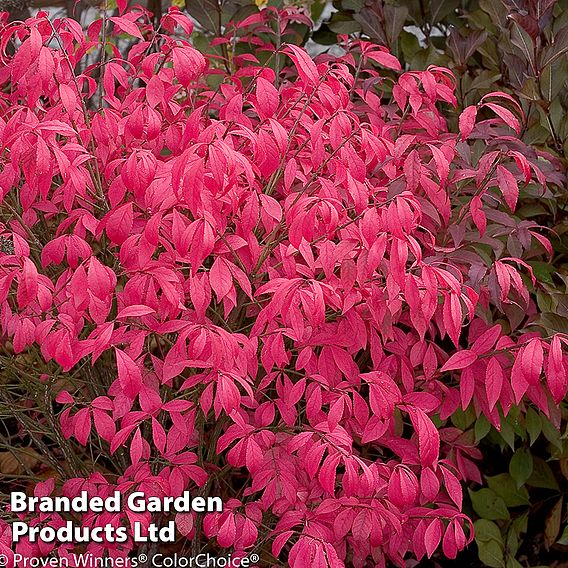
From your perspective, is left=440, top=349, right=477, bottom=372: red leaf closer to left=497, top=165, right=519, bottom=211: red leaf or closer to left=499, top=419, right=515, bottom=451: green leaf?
left=497, top=165, right=519, bottom=211: red leaf

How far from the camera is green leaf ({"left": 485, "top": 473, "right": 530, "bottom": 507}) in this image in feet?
6.96

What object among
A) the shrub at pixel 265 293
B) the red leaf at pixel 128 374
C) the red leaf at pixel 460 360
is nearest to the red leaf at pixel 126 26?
the shrub at pixel 265 293

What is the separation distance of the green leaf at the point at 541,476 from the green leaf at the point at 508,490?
4 cm

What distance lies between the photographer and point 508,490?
2.13m

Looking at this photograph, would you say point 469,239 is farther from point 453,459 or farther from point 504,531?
point 504,531

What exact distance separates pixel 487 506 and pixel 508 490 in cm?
7

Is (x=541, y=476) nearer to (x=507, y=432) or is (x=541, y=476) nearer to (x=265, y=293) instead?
(x=507, y=432)

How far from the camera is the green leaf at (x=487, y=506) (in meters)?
2.11

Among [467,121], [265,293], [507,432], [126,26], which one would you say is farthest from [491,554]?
[126,26]

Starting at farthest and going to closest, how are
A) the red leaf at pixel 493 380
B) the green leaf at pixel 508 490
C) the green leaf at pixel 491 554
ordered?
the green leaf at pixel 508 490 → the green leaf at pixel 491 554 → the red leaf at pixel 493 380

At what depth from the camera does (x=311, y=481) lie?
1623 millimetres

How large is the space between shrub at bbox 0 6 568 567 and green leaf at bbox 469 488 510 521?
301 mm

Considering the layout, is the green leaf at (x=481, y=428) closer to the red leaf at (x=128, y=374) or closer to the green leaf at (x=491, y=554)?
the green leaf at (x=491, y=554)

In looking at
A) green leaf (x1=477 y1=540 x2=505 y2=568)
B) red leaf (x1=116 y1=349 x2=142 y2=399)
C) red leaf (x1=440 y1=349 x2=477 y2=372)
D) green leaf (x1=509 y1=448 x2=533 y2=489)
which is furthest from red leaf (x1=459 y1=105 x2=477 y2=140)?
green leaf (x1=477 y1=540 x2=505 y2=568)
